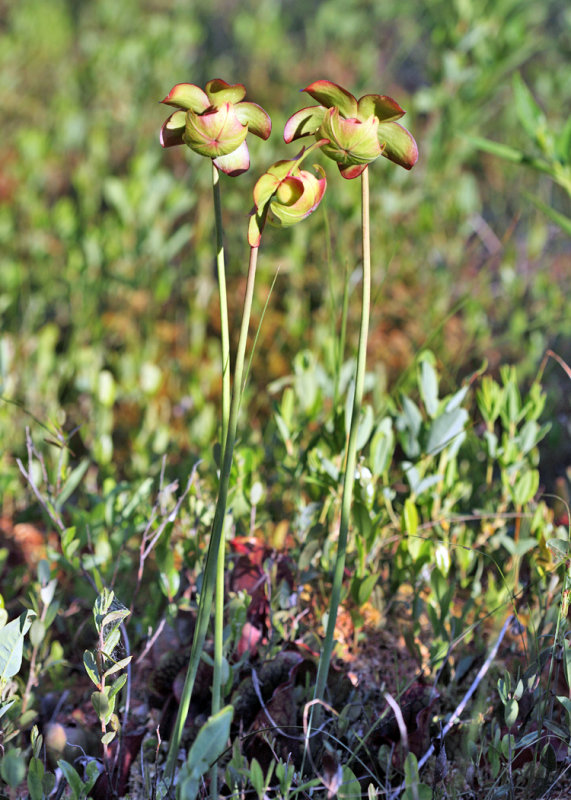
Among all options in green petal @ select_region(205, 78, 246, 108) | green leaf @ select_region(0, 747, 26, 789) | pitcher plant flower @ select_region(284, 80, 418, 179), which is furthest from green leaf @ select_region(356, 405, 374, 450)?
green leaf @ select_region(0, 747, 26, 789)

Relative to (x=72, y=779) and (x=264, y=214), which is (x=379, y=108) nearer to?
(x=264, y=214)

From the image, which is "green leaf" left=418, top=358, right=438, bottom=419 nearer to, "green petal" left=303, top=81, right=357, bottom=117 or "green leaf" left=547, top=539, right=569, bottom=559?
"green leaf" left=547, top=539, right=569, bottom=559

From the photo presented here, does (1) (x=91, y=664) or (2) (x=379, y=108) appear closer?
(2) (x=379, y=108)

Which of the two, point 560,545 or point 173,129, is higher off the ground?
point 173,129

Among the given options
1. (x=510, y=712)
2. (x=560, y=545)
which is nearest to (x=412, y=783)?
(x=510, y=712)

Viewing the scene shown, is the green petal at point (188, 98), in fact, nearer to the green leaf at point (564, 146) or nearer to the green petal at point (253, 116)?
the green petal at point (253, 116)

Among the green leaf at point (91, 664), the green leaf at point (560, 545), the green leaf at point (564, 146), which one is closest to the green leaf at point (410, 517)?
the green leaf at point (560, 545)
